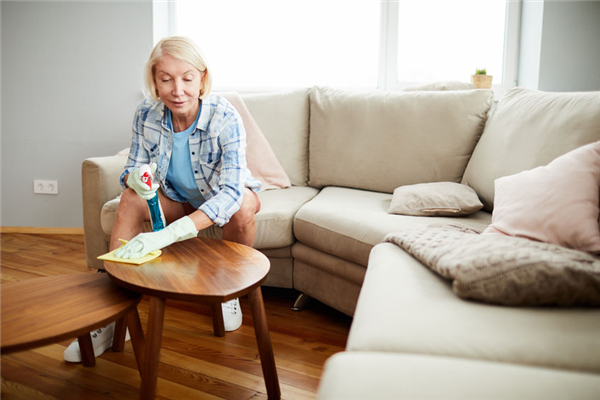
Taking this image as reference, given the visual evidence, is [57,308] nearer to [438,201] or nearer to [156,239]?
[156,239]

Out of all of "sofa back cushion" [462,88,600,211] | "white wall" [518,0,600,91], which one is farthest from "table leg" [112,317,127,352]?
"white wall" [518,0,600,91]

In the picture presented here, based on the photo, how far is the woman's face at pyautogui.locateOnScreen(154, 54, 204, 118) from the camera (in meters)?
1.46

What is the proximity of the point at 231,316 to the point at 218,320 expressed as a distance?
0.20 ft

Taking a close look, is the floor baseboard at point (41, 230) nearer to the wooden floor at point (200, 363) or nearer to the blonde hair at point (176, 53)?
the wooden floor at point (200, 363)

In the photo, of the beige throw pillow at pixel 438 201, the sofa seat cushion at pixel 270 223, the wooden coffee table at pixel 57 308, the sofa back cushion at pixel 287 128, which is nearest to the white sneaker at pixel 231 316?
the sofa seat cushion at pixel 270 223

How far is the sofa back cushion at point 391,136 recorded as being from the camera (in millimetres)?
2065

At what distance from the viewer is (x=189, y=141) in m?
1.60

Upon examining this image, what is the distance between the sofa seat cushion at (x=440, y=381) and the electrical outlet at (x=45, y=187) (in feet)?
9.58

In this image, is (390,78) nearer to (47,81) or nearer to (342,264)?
(342,264)

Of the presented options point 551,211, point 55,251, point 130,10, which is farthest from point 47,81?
point 551,211

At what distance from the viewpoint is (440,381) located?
1.85ft

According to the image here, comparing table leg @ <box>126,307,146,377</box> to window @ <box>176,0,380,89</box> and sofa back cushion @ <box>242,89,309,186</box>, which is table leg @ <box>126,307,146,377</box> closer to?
sofa back cushion @ <box>242,89,309,186</box>

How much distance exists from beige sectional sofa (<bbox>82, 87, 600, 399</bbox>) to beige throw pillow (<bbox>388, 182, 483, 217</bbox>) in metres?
0.03

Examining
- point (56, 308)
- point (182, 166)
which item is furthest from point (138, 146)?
point (56, 308)
